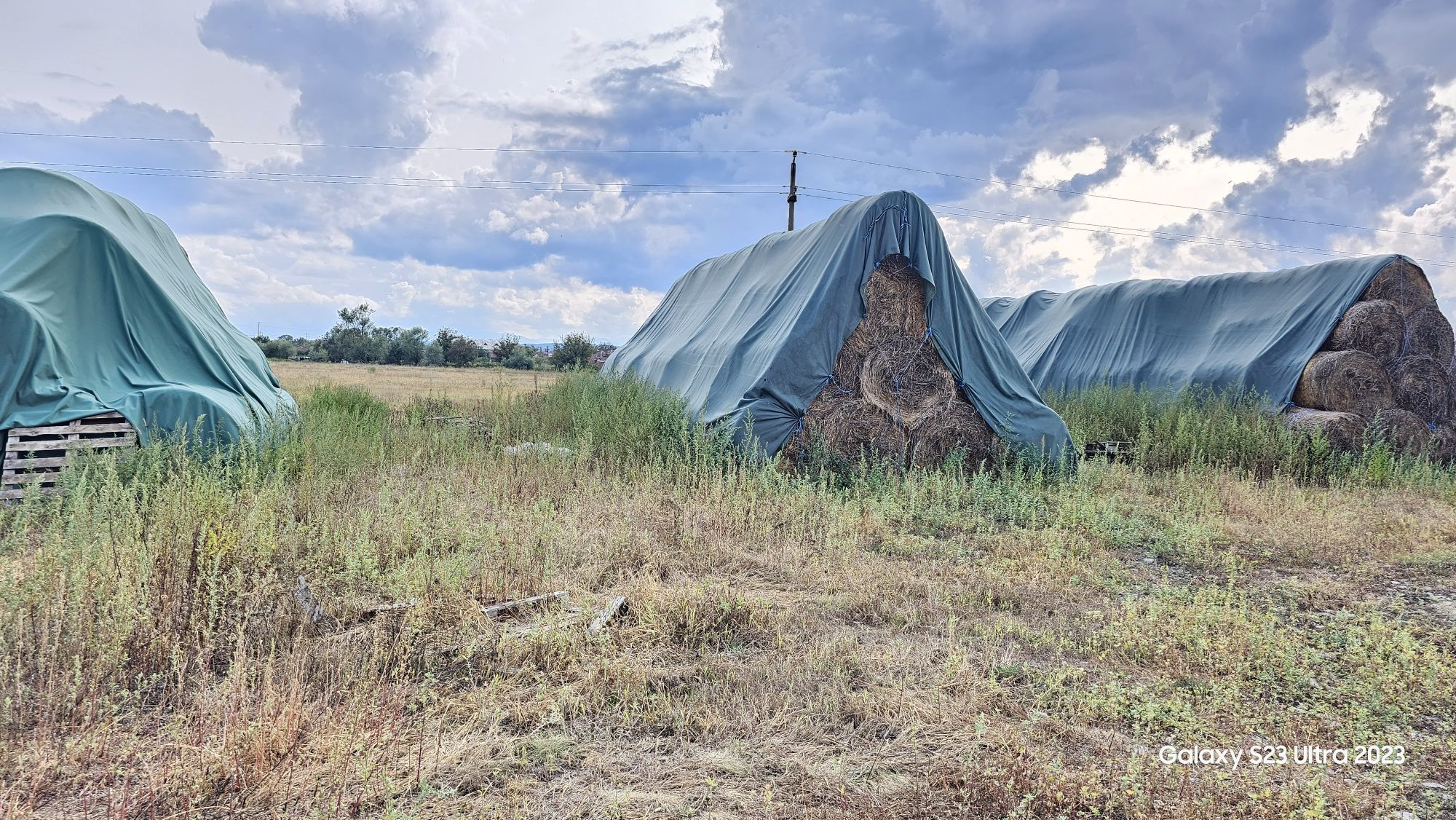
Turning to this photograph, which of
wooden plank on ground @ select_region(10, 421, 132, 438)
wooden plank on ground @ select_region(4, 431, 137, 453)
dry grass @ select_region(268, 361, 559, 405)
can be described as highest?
dry grass @ select_region(268, 361, 559, 405)

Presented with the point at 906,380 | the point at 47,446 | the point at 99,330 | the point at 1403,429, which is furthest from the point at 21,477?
the point at 1403,429

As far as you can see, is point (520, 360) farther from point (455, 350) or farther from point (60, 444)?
point (60, 444)

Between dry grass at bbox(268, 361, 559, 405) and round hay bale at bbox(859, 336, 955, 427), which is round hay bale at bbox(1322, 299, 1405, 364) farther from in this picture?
dry grass at bbox(268, 361, 559, 405)

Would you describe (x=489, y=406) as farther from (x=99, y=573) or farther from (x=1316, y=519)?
(x=1316, y=519)

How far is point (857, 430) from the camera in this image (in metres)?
7.93

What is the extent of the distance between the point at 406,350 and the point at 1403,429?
4462 centimetres

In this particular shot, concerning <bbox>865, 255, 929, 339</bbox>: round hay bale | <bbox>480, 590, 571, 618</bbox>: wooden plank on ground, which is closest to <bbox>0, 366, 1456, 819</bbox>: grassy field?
<bbox>480, 590, 571, 618</bbox>: wooden plank on ground

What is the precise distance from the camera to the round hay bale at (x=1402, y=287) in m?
10.8

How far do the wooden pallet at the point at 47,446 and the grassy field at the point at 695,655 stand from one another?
51cm

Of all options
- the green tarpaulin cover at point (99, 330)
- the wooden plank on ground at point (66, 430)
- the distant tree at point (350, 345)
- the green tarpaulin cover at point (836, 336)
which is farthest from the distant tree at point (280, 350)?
the green tarpaulin cover at point (836, 336)

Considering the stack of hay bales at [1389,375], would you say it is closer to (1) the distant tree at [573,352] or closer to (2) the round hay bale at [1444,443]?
(2) the round hay bale at [1444,443]

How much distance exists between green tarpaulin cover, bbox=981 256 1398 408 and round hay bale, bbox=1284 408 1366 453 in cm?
87

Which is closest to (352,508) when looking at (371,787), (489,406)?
(371,787)

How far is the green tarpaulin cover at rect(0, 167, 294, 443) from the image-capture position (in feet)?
21.0
